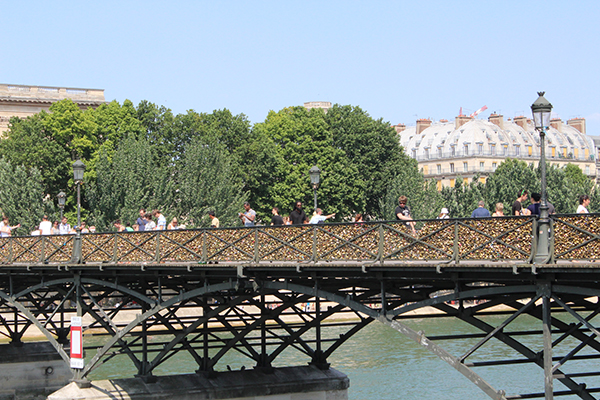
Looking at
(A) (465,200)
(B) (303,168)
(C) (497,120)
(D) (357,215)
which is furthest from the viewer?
(C) (497,120)

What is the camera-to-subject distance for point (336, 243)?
17.4 m

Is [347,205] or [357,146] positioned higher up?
[357,146]

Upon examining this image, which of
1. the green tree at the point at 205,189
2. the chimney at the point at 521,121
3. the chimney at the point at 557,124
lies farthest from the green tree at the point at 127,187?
the chimney at the point at 557,124

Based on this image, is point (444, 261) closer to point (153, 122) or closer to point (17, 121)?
point (153, 122)

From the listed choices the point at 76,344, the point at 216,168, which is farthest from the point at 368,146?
the point at 76,344

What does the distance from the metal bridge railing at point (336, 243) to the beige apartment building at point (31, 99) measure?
53.3 meters

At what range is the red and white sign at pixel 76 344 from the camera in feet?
83.3

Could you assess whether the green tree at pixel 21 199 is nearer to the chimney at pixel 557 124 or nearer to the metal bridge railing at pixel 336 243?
the metal bridge railing at pixel 336 243

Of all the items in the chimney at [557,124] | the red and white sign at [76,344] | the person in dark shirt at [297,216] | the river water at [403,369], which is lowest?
the river water at [403,369]

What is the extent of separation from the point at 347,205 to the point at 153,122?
56.1ft

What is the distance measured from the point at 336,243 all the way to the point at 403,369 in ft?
71.1

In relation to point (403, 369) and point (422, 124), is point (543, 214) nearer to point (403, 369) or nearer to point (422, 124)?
point (403, 369)

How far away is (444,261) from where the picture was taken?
48.9 feet

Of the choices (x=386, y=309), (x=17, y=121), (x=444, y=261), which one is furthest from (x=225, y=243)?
(x=17, y=121)
